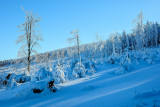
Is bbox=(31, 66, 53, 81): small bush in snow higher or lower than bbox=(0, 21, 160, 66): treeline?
lower

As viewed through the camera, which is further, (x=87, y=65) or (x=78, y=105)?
(x=87, y=65)

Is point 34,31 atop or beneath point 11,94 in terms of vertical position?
atop

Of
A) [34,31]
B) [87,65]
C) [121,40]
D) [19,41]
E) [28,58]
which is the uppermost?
[121,40]

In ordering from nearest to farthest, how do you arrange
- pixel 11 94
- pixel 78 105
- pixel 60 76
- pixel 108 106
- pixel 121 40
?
pixel 108 106 → pixel 78 105 → pixel 11 94 → pixel 60 76 → pixel 121 40

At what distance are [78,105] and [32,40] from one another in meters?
9.18

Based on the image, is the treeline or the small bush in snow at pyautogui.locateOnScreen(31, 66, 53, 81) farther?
the treeline

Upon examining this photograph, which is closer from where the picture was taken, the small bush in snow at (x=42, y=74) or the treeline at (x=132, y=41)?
the small bush in snow at (x=42, y=74)

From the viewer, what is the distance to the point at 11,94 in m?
3.81

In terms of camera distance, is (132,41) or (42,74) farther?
(132,41)

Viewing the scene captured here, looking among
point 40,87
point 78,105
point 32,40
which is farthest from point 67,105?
point 32,40

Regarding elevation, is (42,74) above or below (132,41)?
below

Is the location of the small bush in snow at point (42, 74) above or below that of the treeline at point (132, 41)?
below

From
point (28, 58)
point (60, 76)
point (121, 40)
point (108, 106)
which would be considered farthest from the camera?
point (121, 40)

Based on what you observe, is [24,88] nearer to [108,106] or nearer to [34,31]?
[108,106]
